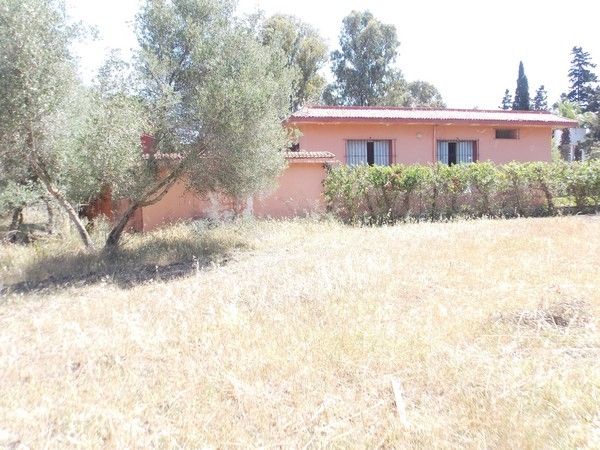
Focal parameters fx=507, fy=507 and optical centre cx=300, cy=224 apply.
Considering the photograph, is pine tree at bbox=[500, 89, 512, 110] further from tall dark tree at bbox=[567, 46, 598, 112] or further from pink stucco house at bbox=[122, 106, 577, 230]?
pink stucco house at bbox=[122, 106, 577, 230]

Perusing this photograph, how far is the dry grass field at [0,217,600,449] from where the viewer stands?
10.2 ft

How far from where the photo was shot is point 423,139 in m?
18.0

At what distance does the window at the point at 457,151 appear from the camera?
61.0 ft

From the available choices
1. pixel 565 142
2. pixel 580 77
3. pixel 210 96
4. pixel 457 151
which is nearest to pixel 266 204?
pixel 210 96

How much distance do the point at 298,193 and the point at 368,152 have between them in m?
4.74

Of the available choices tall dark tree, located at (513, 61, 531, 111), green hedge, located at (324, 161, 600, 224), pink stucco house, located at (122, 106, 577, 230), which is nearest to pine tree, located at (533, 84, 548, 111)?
tall dark tree, located at (513, 61, 531, 111)

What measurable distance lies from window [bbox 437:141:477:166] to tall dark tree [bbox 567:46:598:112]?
37084 millimetres

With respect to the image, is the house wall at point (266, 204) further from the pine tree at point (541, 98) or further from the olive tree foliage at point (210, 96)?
the pine tree at point (541, 98)

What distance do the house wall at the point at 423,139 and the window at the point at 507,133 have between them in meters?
0.18

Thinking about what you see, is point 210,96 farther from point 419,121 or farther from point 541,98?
point 541,98

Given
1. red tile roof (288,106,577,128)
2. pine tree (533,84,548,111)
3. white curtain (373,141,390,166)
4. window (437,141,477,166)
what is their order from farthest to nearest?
pine tree (533,84,548,111) → window (437,141,477,166) → white curtain (373,141,390,166) → red tile roof (288,106,577,128)

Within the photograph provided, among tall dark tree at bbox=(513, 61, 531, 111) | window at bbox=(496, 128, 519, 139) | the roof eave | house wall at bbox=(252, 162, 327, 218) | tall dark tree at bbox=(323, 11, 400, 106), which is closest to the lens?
house wall at bbox=(252, 162, 327, 218)

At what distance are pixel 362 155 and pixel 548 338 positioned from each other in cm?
1374

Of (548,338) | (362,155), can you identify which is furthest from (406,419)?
(362,155)
